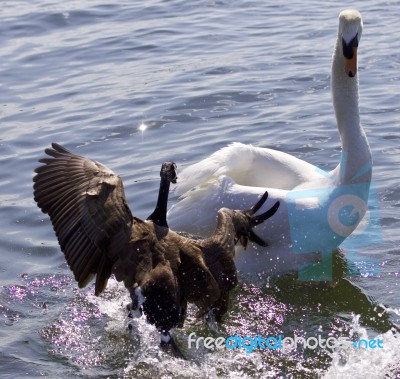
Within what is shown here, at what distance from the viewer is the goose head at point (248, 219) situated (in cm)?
676

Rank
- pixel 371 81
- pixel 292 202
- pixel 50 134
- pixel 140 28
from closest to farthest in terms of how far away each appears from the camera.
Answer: pixel 292 202 < pixel 50 134 < pixel 371 81 < pixel 140 28

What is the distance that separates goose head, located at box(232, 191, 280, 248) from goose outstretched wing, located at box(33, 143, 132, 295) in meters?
0.96

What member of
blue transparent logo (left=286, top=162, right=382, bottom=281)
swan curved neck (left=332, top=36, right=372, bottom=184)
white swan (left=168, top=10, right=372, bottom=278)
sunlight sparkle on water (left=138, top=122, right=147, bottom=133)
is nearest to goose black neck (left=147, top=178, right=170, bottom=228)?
white swan (left=168, top=10, right=372, bottom=278)

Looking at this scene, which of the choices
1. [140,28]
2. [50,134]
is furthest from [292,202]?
[140,28]

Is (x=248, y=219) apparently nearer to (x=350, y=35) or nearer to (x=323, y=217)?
(x=323, y=217)

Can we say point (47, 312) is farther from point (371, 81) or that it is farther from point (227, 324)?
point (371, 81)

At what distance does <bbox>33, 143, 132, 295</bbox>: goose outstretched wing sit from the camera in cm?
609

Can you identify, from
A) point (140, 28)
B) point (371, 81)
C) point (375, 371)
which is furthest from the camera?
point (140, 28)

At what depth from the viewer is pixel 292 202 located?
725 cm

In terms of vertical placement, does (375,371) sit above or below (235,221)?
below

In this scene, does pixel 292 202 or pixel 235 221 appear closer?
pixel 235 221

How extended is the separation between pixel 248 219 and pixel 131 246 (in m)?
1.05

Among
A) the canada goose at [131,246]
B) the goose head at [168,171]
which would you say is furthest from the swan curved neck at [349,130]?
the goose head at [168,171]

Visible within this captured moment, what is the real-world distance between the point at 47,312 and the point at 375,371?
2.41 m
